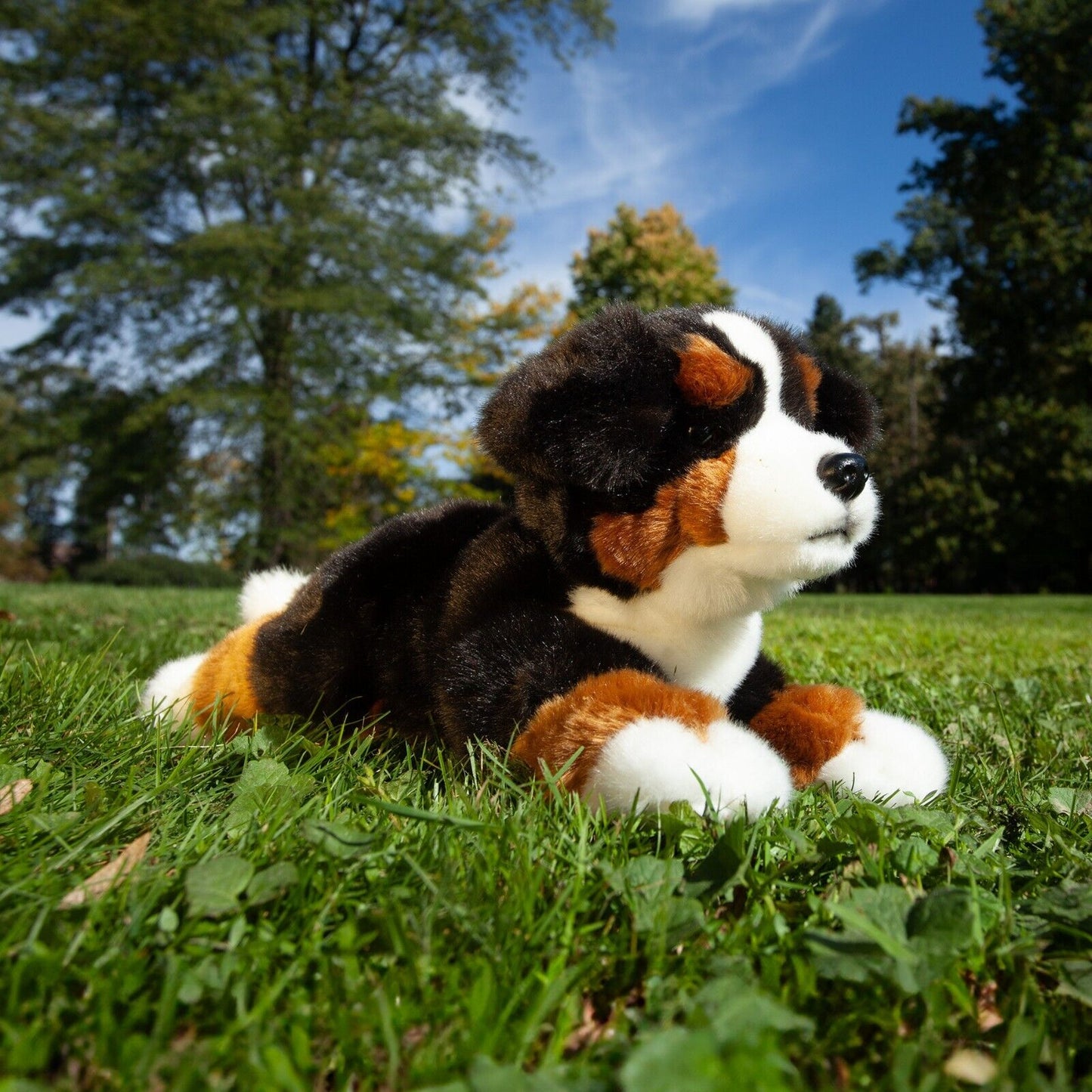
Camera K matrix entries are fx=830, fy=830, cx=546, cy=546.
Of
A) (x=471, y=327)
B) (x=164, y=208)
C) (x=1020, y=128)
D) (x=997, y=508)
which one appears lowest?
(x=997, y=508)

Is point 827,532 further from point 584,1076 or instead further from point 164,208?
point 164,208

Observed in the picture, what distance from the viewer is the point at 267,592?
259cm

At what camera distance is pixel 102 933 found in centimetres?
103

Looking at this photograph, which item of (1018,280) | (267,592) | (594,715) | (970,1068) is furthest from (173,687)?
(1018,280)

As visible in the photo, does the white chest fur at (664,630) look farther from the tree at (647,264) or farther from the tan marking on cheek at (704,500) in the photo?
the tree at (647,264)

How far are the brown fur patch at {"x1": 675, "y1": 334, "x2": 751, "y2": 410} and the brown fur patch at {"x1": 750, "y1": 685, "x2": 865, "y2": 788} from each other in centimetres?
72

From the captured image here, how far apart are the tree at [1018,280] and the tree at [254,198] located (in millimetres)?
11394

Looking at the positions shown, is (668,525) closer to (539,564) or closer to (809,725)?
(539,564)

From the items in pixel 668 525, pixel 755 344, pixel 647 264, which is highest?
pixel 647 264

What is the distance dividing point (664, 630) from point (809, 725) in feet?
1.30

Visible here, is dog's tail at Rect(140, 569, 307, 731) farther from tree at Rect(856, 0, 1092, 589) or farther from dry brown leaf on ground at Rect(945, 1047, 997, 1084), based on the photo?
tree at Rect(856, 0, 1092, 589)

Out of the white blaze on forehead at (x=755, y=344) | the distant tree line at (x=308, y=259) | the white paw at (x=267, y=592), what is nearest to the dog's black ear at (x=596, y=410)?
the white blaze on forehead at (x=755, y=344)

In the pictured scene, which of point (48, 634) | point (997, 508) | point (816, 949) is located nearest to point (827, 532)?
point (816, 949)

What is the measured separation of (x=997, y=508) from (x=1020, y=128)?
10.5 m
